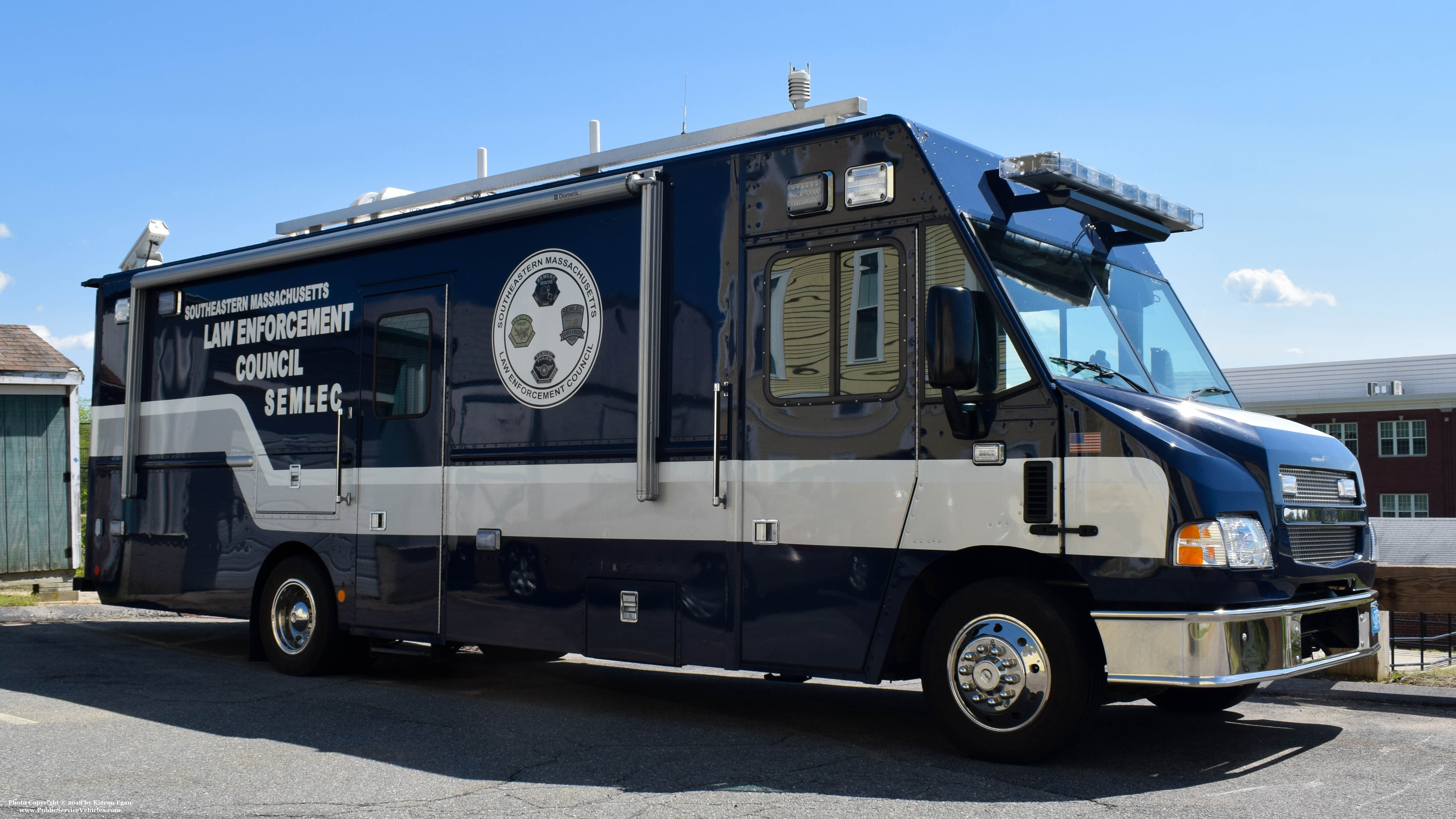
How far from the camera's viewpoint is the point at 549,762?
6.13 m

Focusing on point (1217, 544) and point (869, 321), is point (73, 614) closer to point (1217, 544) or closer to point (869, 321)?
point (869, 321)

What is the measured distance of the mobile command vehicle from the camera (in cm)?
566

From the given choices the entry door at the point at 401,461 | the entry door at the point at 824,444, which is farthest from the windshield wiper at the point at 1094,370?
the entry door at the point at 401,461

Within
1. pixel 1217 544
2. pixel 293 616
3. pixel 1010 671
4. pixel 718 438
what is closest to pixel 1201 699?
pixel 1010 671

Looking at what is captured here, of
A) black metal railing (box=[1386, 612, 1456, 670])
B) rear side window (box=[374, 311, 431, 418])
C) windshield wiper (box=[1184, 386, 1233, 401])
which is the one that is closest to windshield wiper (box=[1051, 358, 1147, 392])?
windshield wiper (box=[1184, 386, 1233, 401])

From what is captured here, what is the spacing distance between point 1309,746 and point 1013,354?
254 cm

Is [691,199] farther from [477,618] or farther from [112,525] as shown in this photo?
[112,525]

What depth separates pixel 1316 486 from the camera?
6062 mm

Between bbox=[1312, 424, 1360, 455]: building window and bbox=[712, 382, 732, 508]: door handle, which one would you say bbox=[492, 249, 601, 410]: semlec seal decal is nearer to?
bbox=[712, 382, 732, 508]: door handle

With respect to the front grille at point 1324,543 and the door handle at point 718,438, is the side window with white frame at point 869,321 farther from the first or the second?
the front grille at point 1324,543

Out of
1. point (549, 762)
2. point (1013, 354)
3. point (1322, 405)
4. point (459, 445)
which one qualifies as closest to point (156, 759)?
point (549, 762)

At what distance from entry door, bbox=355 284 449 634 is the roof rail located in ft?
2.49

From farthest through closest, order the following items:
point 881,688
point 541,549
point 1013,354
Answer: point 881,688 < point 541,549 < point 1013,354

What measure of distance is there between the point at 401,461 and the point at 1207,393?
16.5ft
